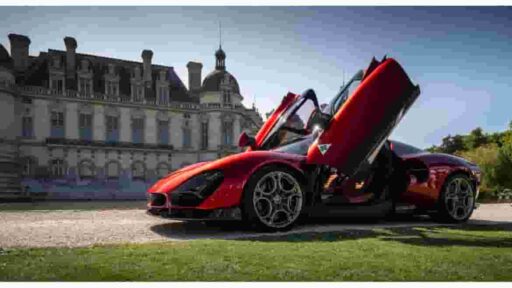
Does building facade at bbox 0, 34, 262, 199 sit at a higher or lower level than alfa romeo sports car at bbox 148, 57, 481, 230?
→ higher

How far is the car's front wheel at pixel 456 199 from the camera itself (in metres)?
7.66

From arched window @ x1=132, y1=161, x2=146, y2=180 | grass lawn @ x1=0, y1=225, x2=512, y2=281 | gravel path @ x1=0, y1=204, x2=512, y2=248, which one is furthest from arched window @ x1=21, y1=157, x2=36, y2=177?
grass lawn @ x1=0, y1=225, x2=512, y2=281

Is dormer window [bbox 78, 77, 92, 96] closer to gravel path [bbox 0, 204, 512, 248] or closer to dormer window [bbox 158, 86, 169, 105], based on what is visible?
dormer window [bbox 158, 86, 169, 105]

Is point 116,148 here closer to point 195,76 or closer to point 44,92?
point 44,92

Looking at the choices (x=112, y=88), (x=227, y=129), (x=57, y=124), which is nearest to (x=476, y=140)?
(x=227, y=129)

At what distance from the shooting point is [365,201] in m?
6.94

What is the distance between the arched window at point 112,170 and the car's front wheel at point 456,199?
108ft

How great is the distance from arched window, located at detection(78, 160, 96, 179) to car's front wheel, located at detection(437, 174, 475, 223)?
32.7 metres

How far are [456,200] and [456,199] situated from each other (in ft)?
0.06

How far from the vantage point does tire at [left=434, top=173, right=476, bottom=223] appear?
301 inches

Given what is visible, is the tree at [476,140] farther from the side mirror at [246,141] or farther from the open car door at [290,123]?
the side mirror at [246,141]

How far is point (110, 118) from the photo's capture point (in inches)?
1507

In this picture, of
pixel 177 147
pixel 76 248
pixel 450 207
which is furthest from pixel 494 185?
pixel 177 147

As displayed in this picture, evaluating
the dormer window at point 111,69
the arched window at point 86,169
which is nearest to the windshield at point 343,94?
the arched window at point 86,169
